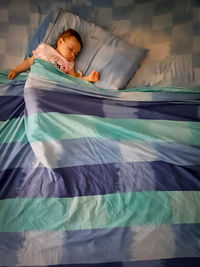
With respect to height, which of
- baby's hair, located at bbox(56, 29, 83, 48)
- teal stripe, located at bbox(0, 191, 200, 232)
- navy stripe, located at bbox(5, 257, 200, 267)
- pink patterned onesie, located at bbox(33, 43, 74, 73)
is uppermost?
baby's hair, located at bbox(56, 29, 83, 48)

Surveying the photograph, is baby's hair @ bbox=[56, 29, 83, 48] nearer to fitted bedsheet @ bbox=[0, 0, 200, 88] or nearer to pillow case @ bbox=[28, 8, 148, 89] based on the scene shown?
pillow case @ bbox=[28, 8, 148, 89]

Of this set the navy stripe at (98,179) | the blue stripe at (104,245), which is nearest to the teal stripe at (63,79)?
the navy stripe at (98,179)

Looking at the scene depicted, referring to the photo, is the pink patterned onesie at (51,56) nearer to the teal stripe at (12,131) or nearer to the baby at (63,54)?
the baby at (63,54)

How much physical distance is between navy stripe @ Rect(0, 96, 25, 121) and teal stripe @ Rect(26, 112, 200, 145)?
0.13 m

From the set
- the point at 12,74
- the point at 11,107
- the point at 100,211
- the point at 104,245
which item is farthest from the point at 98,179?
the point at 12,74

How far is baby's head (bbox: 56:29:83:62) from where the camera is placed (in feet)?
4.34

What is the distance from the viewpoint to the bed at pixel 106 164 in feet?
2.80

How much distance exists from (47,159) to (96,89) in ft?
1.43

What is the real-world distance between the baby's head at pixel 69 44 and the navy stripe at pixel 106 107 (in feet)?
1.14

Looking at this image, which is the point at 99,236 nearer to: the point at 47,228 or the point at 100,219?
the point at 100,219

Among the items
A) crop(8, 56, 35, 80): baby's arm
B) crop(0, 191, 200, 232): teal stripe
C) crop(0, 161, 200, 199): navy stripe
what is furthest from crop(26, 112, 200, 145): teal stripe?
crop(8, 56, 35, 80): baby's arm

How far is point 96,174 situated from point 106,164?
62 millimetres

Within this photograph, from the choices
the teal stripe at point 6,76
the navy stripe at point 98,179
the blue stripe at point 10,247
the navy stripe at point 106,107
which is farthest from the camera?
the teal stripe at point 6,76

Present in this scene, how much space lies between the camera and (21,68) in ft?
4.30
